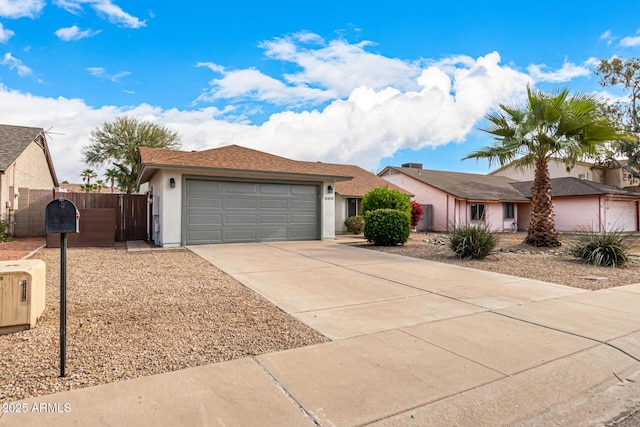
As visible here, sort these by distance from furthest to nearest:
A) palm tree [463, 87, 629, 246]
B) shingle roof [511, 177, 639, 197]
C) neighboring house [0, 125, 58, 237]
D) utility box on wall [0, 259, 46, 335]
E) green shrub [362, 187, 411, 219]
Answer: shingle roof [511, 177, 639, 197] < green shrub [362, 187, 411, 219] < neighboring house [0, 125, 58, 237] < palm tree [463, 87, 629, 246] < utility box on wall [0, 259, 46, 335]

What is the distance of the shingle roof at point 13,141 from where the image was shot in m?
14.6

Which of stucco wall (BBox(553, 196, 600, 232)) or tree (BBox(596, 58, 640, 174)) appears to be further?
Result: tree (BBox(596, 58, 640, 174))

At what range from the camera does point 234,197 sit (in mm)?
13508

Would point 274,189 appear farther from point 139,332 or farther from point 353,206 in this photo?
point 139,332

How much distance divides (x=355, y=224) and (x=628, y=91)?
23869mm

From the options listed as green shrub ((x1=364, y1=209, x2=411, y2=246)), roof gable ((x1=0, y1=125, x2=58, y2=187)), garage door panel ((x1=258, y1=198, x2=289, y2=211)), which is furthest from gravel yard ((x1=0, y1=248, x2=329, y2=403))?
roof gable ((x1=0, y1=125, x2=58, y2=187))

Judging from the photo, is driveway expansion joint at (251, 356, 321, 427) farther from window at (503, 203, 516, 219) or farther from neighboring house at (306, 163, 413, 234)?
window at (503, 203, 516, 219)

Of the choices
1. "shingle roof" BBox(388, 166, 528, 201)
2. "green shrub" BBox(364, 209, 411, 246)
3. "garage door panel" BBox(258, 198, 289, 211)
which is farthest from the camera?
"shingle roof" BBox(388, 166, 528, 201)

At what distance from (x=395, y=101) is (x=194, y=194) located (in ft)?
40.0

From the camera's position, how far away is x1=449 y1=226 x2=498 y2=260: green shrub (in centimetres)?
1023

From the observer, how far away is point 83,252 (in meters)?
10.8

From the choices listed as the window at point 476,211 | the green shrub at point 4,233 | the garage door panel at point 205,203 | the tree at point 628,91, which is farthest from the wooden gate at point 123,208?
the tree at point 628,91

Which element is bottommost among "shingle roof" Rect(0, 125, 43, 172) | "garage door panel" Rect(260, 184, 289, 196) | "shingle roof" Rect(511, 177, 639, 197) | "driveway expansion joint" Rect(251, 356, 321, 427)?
"driveway expansion joint" Rect(251, 356, 321, 427)

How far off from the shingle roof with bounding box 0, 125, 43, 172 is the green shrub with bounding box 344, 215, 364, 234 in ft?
49.8
